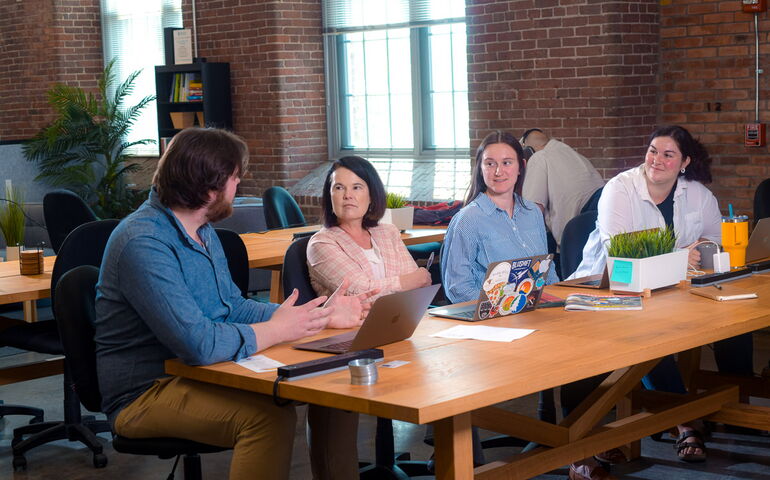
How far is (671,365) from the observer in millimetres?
4027

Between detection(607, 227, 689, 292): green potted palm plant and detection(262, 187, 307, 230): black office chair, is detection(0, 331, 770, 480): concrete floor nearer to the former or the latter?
detection(607, 227, 689, 292): green potted palm plant

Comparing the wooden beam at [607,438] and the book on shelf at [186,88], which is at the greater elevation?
the book on shelf at [186,88]

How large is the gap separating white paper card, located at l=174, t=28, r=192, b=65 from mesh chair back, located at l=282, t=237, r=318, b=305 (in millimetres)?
6319

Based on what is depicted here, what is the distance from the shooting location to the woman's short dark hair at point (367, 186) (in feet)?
12.2

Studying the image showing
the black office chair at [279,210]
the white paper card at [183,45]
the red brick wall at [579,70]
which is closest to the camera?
the black office chair at [279,210]

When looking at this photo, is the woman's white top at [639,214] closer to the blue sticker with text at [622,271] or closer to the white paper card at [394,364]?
the blue sticker with text at [622,271]

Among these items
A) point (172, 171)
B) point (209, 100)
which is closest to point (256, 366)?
point (172, 171)

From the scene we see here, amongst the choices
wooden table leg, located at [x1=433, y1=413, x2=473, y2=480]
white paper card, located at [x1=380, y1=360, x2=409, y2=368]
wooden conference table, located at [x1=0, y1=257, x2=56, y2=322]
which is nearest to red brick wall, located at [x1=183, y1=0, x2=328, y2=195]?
wooden conference table, located at [x1=0, y1=257, x2=56, y2=322]

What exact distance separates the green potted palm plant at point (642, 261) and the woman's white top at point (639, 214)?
0.55 meters

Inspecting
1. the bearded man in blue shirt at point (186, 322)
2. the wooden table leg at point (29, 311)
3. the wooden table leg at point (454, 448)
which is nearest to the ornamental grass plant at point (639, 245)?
the bearded man in blue shirt at point (186, 322)

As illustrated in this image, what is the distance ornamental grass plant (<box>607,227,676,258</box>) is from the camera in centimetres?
344

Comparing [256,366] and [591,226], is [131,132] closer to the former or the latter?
[591,226]

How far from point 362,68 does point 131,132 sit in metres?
3.48

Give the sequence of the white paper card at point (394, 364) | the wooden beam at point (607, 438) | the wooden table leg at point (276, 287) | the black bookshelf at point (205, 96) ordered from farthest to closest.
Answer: the black bookshelf at point (205, 96) → the wooden table leg at point (276, 287) → the wooden beam at point (607, 438) → the white paper card at point (394, 364)
